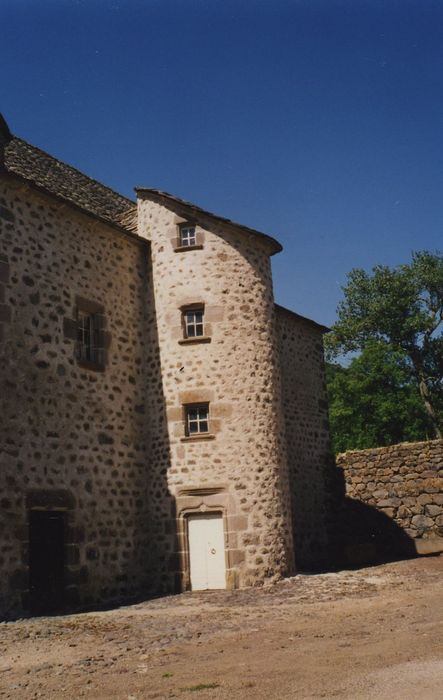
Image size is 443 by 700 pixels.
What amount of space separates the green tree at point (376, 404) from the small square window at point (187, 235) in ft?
64.4

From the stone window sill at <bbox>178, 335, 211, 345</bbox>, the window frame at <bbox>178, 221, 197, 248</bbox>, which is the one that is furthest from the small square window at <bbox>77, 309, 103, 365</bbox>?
the window frame at <bbox>178, 221, 197, 248</bbox>

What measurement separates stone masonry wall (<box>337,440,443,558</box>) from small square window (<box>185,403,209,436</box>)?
5.44 m

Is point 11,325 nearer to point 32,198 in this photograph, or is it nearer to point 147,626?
point 32,198

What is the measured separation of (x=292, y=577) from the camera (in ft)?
45.1

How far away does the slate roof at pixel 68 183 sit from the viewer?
50.6ft

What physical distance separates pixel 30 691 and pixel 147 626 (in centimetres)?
350

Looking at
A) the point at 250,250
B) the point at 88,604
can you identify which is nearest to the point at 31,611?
the point at 88,604

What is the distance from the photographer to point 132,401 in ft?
48.1

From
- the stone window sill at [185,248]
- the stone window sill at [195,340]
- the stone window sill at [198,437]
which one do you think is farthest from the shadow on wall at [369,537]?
the stone window sill at [185,248]

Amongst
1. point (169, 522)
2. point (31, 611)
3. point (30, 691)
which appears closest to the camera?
point (30, 691)

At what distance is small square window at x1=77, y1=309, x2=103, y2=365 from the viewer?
13.8 meters

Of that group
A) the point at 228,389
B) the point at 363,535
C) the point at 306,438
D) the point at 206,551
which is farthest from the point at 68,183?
the point at 363,535

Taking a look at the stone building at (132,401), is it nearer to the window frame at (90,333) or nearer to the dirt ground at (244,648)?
the window frame at (90,333)

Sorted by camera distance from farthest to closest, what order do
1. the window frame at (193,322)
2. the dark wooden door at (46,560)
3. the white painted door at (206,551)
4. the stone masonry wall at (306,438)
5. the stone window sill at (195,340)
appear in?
the stone masonry wall at (306,438), the window frame at (193,322), the stone window sill at (195,340), the white painted door at (206,551), the dark wooden door at (46,560)
